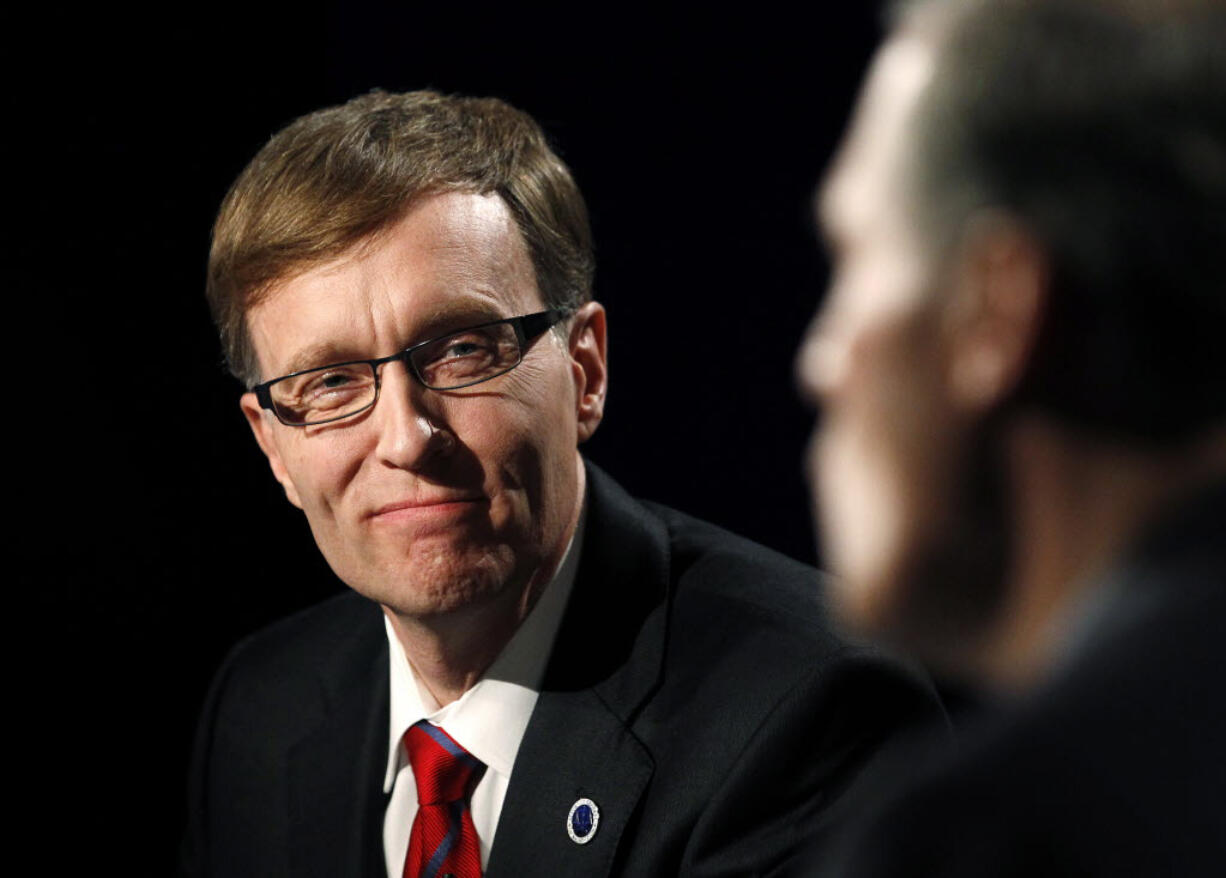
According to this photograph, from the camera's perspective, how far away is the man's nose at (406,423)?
1879mm

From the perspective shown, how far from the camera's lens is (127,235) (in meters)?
2.92

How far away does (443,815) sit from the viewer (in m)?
2.03

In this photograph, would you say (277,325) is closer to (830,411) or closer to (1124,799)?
(830,411)

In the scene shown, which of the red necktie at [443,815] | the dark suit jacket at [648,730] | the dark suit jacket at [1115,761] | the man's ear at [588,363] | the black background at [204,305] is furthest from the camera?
the black background at [204,305]

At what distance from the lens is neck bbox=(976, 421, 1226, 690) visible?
2.46 ft

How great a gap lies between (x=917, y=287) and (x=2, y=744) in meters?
2.54

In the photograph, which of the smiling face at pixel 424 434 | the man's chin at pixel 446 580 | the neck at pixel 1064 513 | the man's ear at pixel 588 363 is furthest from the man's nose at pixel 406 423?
the neck at pixel 1064 513

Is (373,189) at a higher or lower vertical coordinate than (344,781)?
higher

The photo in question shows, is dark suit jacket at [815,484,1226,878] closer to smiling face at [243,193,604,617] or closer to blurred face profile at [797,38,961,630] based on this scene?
blurred face profile at [797,38,961,630]

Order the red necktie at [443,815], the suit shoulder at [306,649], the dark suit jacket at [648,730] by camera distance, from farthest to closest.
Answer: the suit shoulder at [306,649] < the red necktie at [443,815] < the dark suit jacket at [648,730]

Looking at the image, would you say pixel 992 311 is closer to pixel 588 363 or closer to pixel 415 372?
pixel 415 372

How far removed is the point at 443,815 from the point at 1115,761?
1.46 meters

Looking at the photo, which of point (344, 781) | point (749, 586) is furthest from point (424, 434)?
point (344, 781)

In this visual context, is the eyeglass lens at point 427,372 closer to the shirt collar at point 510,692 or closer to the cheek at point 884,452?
the shirt collar at point 510,692
